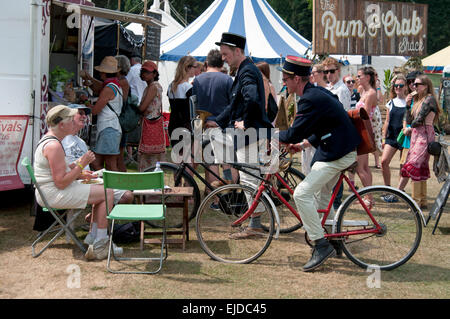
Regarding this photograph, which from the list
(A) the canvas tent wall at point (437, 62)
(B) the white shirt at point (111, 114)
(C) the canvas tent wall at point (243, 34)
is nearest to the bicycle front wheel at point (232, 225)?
(B) the white shirt at point (111, 114)

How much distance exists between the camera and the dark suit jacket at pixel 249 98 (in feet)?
18.5

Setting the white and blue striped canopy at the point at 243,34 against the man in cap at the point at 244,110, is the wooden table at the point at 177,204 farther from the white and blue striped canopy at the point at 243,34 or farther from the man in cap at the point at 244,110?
the white and blue striped canopy at the point at 243,34

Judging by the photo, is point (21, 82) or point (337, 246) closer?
point (337, 246)

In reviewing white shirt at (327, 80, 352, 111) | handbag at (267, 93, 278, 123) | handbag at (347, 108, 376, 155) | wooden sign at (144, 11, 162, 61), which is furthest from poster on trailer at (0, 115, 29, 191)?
wooden sign at (144, 11, 162, 61)

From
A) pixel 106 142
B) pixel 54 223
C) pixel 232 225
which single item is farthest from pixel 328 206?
pixel 106 142

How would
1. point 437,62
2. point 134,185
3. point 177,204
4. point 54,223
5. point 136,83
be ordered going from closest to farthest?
point 134,185 < point 54,223 < point 177,204 < point 136,83 < point 437,62

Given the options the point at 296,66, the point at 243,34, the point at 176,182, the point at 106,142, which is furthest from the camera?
the point at 243,34


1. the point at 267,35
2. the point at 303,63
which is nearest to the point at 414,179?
the point at 303,63

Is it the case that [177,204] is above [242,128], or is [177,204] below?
below

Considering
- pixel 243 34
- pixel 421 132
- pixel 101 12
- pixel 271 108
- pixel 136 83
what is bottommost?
pixel 421 132

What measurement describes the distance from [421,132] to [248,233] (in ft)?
10.7

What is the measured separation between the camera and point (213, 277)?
4832 millimetres

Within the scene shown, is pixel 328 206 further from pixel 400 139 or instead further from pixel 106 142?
pixel 400 139

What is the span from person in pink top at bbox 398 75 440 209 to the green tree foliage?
106 feet
